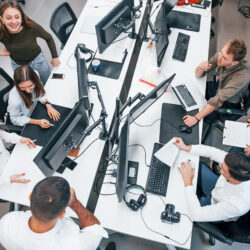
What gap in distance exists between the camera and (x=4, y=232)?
1359 mm

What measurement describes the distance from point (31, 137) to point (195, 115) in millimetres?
1522

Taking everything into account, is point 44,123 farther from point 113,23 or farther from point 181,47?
point 181,47

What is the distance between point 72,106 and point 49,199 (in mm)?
1192

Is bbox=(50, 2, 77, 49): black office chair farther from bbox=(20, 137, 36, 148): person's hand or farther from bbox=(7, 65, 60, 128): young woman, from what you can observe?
bbox=(20, 137, 36, 148): person's hand

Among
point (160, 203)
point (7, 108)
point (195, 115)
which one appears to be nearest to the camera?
point (160, 203)

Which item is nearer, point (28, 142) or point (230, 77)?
point (28, 142)

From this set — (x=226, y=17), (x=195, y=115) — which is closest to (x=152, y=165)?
(x=195, y=115)

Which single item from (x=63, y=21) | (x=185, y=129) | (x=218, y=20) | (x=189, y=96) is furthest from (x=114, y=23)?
(x=218, y=20)

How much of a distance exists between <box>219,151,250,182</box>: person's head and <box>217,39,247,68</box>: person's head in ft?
3.23

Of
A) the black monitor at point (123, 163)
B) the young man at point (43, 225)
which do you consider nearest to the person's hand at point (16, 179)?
the young man at point (43, 225)

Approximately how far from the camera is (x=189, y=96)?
240cm

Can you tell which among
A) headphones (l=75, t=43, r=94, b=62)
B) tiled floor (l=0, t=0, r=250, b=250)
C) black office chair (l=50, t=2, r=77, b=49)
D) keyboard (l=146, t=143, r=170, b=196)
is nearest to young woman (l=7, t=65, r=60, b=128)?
headphones (l=75, t=43, r=94, b=62)

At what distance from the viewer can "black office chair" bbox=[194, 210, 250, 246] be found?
167 cm

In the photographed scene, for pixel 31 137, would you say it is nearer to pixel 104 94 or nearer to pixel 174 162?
pixel 104 94
